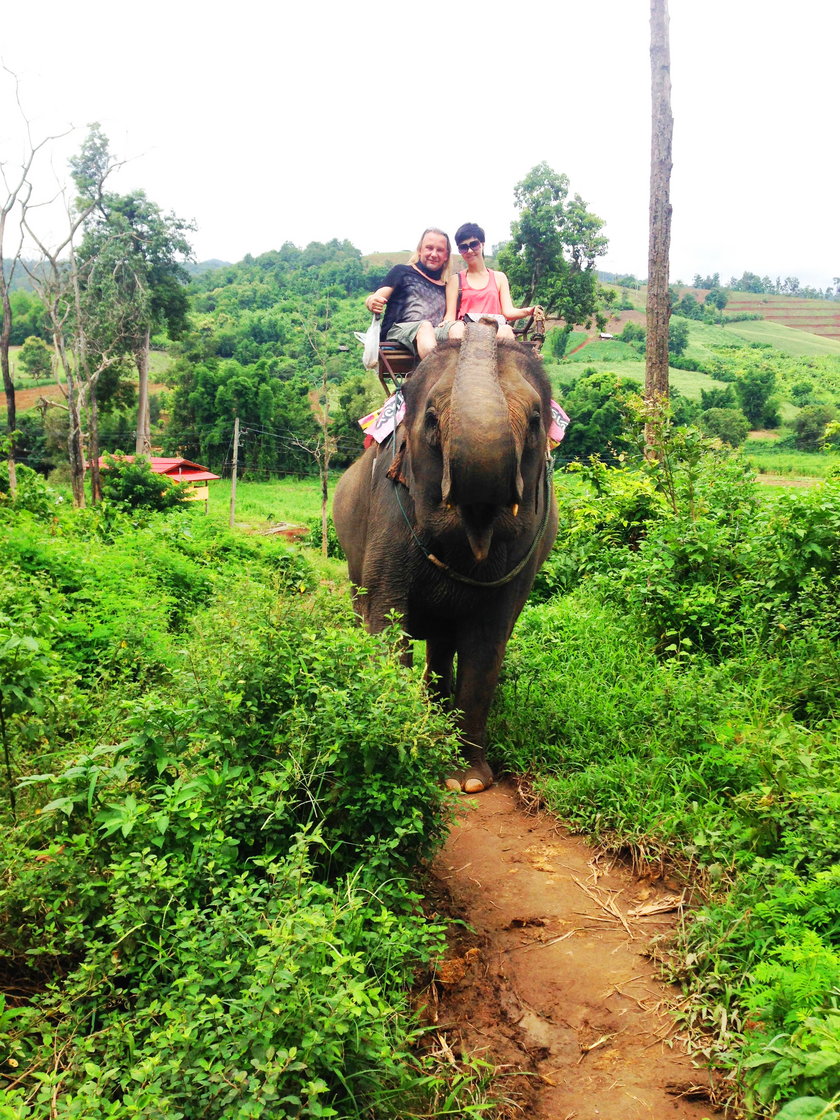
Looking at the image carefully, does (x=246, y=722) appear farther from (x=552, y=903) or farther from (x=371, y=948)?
(x=552, y=903)

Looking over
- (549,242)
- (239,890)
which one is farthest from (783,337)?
(239,890)

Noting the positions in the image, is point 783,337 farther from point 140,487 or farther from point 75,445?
point 75,445

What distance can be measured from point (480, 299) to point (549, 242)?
26838 mm

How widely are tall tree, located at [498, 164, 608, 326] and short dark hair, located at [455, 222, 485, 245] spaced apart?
25753 millimetres

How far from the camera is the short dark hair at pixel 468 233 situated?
5.00 meters

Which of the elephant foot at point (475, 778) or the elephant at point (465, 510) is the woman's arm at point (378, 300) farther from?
the elephant foot at point (475, 778)

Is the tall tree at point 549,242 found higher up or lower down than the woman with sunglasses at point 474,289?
higher up

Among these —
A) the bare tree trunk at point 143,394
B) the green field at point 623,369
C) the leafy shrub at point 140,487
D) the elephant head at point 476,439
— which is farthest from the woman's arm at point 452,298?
the green field at point 623,369

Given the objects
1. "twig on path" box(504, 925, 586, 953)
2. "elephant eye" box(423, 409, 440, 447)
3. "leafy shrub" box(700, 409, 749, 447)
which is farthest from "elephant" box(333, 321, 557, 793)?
"leafy shrub" box(700, 409, 749, 447)

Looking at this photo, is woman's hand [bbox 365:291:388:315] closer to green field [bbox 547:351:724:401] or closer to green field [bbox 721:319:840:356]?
green field [bbox 547:351:724:401]

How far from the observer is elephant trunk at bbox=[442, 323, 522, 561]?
3.29 metres

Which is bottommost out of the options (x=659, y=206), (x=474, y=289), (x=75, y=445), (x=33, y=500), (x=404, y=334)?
(x=33, y=500)

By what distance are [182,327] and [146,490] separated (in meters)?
21.5

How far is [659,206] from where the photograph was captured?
32.0 ft
